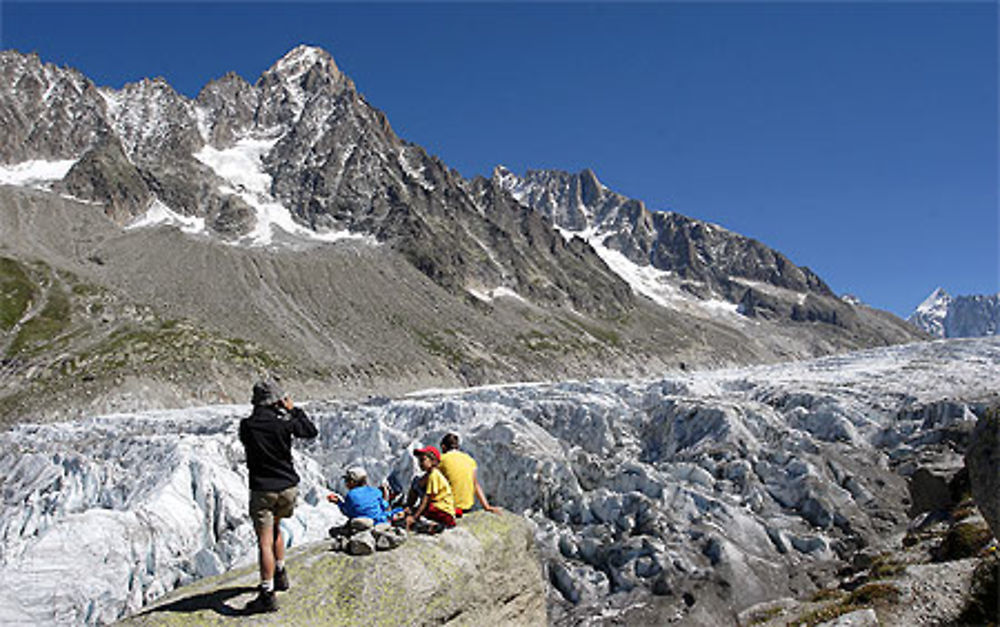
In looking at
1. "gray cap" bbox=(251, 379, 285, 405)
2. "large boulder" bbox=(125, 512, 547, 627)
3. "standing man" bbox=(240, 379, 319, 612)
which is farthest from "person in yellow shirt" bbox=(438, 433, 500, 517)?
"gray cap" bbox=(251, 379, 285, 405)

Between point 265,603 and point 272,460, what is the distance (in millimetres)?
1498

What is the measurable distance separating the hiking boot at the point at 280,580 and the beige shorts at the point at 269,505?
19.8 inches

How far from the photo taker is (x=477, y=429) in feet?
114

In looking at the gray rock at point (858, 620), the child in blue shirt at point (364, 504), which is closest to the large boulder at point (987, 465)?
the gray rock at point (858, 620)

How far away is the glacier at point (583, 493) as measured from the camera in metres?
19.3

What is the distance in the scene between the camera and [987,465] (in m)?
10.7

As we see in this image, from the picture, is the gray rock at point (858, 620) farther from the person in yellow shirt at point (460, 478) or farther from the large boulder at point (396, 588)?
the person in yellow shirt at point (460, 478)

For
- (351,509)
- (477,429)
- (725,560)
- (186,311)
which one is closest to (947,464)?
(725,560)

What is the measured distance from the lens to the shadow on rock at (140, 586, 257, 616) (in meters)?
6.41

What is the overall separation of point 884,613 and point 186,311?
130m

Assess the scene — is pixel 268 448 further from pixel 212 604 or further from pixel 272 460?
pixel 212 604

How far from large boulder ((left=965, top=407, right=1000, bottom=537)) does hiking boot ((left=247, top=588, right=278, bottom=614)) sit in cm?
1097

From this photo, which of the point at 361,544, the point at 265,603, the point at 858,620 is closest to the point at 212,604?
the point at 265,603

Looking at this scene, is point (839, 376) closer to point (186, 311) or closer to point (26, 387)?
point (26, 387)
